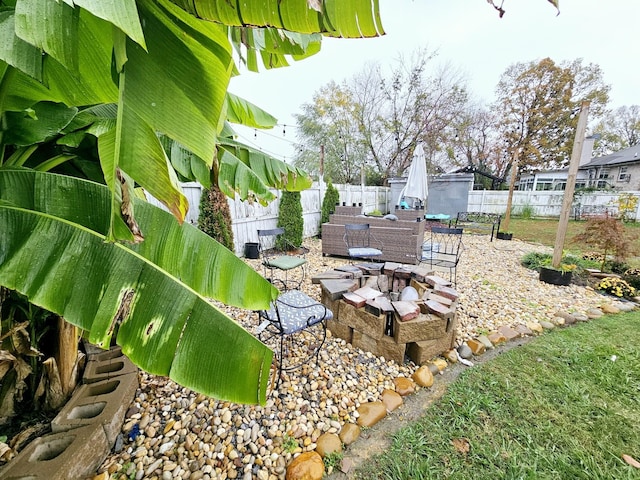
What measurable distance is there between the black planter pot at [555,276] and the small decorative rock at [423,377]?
3963 mm

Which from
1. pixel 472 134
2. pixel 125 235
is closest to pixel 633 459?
pixel 125 235

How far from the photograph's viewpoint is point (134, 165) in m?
0.60

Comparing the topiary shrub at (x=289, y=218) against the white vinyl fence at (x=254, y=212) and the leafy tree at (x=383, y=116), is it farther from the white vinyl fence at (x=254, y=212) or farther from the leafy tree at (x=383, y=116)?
the leafy tree at (x=383, y=116)

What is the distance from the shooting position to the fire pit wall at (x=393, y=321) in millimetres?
2377

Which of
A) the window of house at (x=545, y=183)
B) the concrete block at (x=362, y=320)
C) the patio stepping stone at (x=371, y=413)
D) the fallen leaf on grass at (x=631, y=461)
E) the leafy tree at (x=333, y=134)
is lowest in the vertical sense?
the patio stepping stone at (x=371, y=413)

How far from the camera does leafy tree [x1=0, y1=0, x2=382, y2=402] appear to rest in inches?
24.3

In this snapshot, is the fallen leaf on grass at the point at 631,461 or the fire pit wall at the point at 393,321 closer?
the fallen leaf on grass at the point at 631,461

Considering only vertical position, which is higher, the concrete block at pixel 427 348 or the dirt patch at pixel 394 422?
the concrete block at pixel 427 348

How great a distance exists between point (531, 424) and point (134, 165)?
2.73 metres

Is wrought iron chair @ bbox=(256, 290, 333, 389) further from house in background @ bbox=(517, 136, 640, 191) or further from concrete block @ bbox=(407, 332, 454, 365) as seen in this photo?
house in background @ bbox=(517, 136, 640, 191)

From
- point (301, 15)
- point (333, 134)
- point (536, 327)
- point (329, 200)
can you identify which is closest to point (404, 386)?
point (536, 327)

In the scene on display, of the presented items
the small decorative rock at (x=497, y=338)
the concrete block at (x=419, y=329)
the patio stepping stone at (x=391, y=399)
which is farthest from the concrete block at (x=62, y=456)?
the small decorative rock at (x=497, y=338)

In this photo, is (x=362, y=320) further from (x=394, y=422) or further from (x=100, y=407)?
(x=100, y=407)

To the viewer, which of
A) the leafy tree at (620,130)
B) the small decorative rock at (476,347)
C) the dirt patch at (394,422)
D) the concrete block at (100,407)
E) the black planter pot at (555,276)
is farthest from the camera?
the leafy tree at (620,130)
